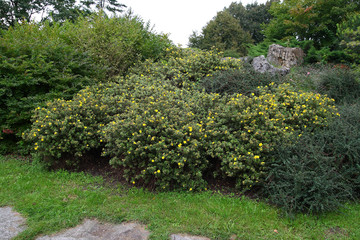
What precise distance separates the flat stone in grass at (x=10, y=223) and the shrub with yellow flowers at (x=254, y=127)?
263cm

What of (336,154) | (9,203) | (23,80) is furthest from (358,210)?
(23,80)

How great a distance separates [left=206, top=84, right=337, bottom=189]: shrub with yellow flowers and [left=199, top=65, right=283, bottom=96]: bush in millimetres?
998

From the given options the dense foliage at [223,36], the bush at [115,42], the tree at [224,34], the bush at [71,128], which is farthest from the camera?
the tree at [224,34]

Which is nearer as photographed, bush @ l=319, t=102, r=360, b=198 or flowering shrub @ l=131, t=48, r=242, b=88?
bush @ l=319, t=102, r=360, b=198

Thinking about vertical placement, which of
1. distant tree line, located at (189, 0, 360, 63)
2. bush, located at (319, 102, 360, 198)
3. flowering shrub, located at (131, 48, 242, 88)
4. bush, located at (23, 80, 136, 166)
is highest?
distant tree line, located at (189, 0, 360, 63)

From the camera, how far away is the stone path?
2850 mm

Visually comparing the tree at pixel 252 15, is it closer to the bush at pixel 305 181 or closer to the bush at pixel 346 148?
the bush at pixel 346 148

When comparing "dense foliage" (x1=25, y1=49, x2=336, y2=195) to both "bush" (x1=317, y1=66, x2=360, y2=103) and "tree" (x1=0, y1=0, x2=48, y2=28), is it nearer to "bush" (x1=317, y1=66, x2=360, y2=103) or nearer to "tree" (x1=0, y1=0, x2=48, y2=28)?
"bush" (x1=317, y1=66, x2=360, y2=103)

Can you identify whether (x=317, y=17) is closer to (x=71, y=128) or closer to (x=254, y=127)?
(x=254, y=127)

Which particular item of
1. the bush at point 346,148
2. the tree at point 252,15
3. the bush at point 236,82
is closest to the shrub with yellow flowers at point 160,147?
the bush at point 236,82

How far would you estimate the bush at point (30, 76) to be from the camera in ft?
18.1

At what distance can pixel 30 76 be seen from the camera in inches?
219

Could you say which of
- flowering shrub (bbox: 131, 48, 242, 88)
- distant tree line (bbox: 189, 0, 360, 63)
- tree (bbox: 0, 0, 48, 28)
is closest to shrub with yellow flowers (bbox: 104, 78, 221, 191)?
flowering shrub (bbox: 131, 48, 242, 88)

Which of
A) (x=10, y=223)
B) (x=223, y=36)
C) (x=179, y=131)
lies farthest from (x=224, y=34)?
(x=10, y=223)
